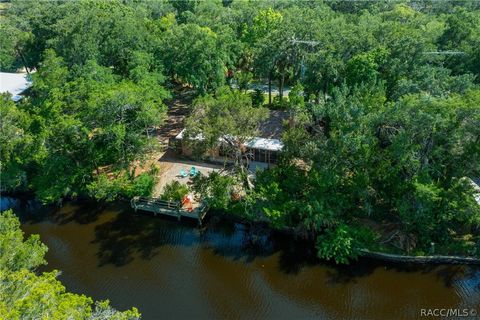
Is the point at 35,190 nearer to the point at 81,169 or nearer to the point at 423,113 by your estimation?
the point at 81,169

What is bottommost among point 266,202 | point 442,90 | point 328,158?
point 266,202

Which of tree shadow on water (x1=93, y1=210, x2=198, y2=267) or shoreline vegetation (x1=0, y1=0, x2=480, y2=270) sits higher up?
shoreline vegetation (x1=0, y1=0, x2=480, y2=270)

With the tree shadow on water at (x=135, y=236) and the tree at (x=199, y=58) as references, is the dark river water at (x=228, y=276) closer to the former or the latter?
the tree shadow on water at (x=135, y=236)

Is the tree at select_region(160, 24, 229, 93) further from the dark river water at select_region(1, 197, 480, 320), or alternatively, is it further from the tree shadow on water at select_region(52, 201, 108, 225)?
the dark river water at select_region(1, 197, 480, 320)

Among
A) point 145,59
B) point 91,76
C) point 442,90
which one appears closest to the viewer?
point 442,90

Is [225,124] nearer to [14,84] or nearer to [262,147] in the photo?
[262,147]

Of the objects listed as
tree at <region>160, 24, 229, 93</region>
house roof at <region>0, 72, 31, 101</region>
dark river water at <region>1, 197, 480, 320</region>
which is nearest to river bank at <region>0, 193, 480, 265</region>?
dark river water at <region>1, 197, 480, 320</region>

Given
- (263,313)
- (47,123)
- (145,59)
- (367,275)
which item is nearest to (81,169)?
(47,123)
